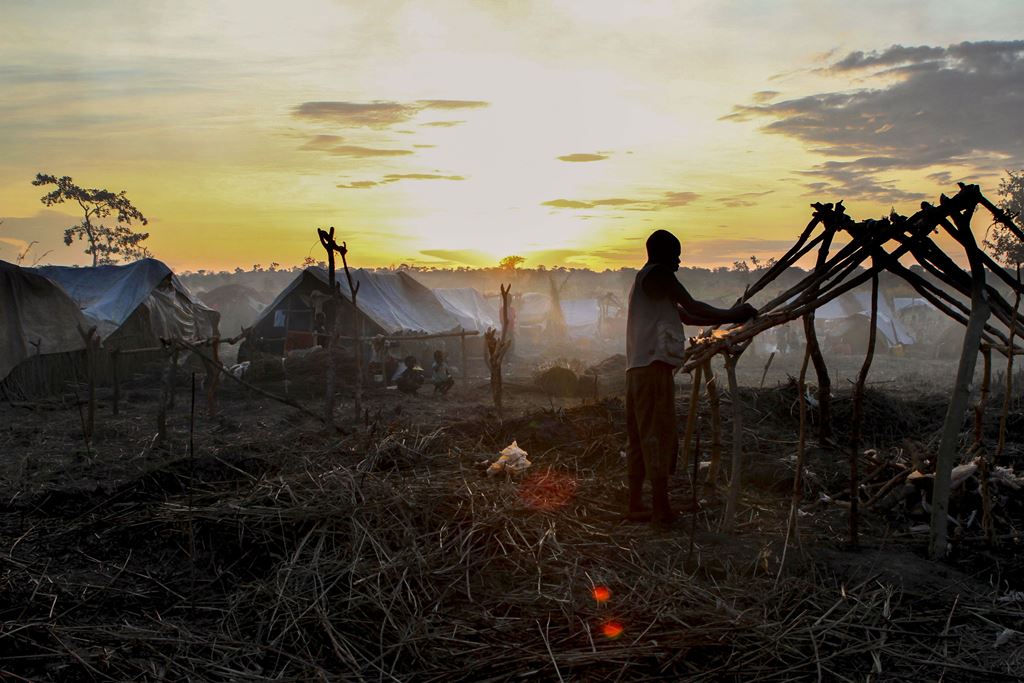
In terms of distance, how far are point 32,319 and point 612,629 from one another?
15061 mm

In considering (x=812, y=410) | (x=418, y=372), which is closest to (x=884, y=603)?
(x=812, y=410)

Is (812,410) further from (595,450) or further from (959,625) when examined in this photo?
(959,625)

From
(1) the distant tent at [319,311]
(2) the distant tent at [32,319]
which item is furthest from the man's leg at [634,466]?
(1) the distant tent at [319,311]

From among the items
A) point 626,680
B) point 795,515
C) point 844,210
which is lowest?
point 626,680

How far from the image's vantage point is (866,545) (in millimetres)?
4754

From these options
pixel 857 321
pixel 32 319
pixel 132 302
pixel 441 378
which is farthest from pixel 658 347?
pixel 857 321

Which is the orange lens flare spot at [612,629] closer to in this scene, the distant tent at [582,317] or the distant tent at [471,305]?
the distant tent at [471,305]

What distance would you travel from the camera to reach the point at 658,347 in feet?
15.6

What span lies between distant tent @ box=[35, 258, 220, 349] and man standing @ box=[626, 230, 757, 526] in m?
15.0

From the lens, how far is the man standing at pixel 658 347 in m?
4.75

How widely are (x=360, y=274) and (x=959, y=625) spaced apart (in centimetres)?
1852

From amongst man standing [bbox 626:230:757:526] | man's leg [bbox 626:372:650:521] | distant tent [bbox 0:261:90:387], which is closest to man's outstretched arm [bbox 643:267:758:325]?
man standing [bbox 626:230:757:526]

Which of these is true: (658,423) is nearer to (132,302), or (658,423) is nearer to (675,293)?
(675,293)

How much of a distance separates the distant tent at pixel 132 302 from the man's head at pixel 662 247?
15079 millimetres
